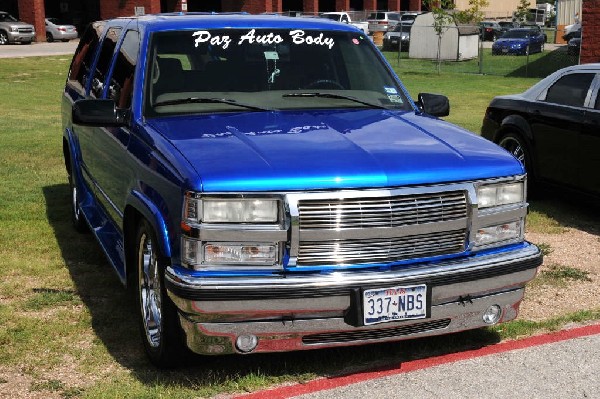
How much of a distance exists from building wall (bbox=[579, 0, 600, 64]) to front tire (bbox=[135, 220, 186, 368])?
18.7 meters

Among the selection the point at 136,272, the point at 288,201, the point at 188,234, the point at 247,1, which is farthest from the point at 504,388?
the point at 247,1

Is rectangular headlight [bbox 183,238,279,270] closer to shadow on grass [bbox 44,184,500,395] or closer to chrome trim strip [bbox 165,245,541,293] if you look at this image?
chrome trim strip [bbox 165,245,541,293]

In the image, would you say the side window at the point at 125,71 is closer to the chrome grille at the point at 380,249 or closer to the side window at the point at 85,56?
the side window at the point at 85,56

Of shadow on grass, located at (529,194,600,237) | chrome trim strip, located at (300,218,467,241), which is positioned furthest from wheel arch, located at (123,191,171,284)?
shadow on grass, located at (529,194,600,237)

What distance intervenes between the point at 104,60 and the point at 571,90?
452cm

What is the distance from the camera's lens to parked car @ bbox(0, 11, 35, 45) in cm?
4403

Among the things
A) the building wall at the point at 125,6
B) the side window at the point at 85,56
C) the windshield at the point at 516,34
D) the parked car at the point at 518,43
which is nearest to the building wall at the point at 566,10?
the windshield at the point at 516,34

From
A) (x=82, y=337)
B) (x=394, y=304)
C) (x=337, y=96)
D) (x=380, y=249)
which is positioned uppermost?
(x=337, y=96)

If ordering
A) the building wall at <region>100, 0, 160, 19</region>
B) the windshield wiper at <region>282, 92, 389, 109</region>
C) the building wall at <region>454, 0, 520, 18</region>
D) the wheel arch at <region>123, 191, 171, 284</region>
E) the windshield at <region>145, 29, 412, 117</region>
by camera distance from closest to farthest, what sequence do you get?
the wheel arch at <region>123, 191, 171, 284</region> → the windshield at <region>145, 29, 412, 117</region> → the windshield wiper at <region>282, 92, 389, 109</region> → the building wall at <region>100, 0, 160, 19</region> → the building wall at <region>454, 0, 520, 18</region>

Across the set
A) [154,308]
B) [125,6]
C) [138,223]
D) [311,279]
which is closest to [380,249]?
[311,279]

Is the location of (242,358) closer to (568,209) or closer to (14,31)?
(568,209)

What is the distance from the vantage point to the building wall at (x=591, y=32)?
853 inches

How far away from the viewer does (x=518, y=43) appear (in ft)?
132

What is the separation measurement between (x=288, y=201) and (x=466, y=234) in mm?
1003
